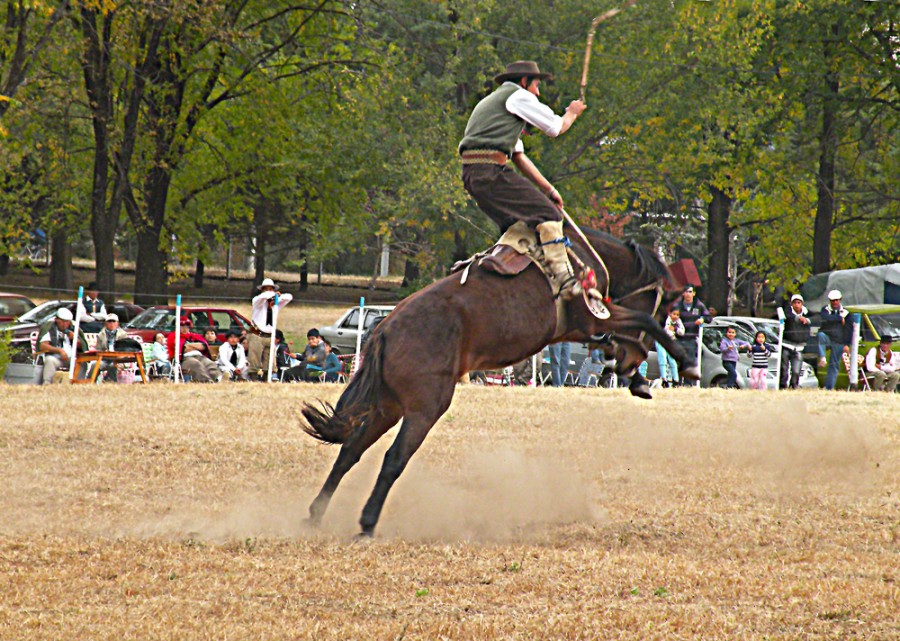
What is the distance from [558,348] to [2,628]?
14.8m

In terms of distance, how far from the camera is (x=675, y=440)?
12656 mm

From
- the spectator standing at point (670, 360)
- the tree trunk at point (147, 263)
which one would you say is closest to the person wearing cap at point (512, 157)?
the spectator standing at point (670, 360)

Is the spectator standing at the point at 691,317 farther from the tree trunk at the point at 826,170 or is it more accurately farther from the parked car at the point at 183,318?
the tree trunk at the point at 826,170

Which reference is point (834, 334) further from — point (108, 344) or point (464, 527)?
point (464, 527)

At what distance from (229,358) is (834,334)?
1078cm

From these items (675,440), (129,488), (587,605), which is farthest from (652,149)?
(587,605)

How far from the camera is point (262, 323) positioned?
1958cm

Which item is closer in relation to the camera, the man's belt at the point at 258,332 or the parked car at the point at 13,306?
the man's belt at the point at 258,332

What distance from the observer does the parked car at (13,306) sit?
2570 cm

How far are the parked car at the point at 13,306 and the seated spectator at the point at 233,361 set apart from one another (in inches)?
329

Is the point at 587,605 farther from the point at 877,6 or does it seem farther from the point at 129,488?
the point at 877,6

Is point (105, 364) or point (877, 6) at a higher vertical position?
point (877, 6)

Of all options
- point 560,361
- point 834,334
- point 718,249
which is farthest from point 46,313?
point 718,249

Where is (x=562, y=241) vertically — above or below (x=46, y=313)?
above
